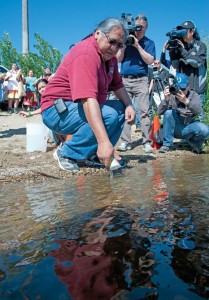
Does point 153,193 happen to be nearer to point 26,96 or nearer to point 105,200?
point 105,200

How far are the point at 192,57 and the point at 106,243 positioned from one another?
3876 mm

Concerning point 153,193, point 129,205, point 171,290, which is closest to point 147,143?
point 153,193

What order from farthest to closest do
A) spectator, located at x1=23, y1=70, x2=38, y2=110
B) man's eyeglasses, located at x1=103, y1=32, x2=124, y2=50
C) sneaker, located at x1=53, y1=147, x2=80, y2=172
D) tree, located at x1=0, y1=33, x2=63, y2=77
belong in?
tree, located at x1=0, y1=33, x2=63, y2=77, spectator, located at x1=23, y1=70, x2=38, y2=110, sneaker, located at x1=53, y1=147, x2=80, y2=172, man's eyeglasses, located at x1=103, y1=32, x2=124, y2=50

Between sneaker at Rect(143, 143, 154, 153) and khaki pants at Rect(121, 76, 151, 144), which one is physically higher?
khaki pants at Rect(121, 76, 151, 144)

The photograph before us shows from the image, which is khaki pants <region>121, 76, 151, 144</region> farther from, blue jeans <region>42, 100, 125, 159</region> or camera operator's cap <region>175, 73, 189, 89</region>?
blue jeans <region>42, 100, 125, 159</region>

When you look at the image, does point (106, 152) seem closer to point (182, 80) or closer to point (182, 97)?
point (182, 97)

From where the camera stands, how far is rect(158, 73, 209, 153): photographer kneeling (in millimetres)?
4398

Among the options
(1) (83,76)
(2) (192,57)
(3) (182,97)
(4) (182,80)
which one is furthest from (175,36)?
(1) (83,76)

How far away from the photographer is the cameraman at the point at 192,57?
4.64m

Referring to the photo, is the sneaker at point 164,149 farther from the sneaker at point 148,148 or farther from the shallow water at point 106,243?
the shallow water at point 106,243

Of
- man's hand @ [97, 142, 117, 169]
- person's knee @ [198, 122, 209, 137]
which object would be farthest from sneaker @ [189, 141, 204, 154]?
man's hand @ [97, 142, 117, 169]

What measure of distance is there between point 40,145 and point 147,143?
142 centimetres

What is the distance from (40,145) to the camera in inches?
181

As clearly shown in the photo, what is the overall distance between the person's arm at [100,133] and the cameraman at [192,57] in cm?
276
